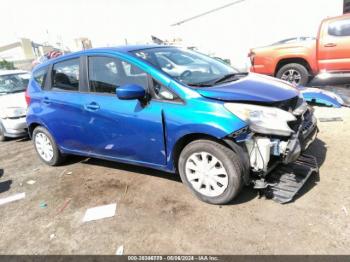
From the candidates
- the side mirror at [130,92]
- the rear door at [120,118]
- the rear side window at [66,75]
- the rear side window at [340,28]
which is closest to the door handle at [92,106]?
the rear door at [120,118]

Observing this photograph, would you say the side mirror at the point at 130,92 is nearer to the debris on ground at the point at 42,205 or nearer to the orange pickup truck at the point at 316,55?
the debris on ground at the point at 42,205

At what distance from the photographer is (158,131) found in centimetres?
341

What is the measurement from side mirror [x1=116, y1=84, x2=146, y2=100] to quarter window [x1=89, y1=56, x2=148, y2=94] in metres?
0.15

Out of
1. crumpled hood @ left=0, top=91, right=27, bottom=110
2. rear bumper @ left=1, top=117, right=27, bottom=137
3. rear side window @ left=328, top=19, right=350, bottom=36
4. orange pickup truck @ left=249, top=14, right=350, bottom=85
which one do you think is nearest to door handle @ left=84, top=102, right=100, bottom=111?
rear bumper @ left=1, top=117, right=27, bottom=137

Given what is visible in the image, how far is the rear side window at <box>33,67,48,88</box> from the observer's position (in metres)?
4.85

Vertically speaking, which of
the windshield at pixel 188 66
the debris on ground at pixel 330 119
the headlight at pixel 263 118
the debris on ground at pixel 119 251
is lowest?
the debris on ground at pixel 119 251

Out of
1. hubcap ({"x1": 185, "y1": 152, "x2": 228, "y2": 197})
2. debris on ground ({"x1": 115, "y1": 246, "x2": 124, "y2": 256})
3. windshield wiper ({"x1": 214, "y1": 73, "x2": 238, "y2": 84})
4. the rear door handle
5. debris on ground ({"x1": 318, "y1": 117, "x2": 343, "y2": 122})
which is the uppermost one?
windshield wiper ({"x1": 214, "y1": 73, "x2": 238, "y2": 84})

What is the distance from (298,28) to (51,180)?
12.2 metres

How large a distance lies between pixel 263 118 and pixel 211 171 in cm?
75

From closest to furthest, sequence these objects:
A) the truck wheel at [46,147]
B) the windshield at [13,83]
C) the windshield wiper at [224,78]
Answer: the windshield wiper at [224,78]
the truck wheel at [46,147]
the windshield at [13,83]

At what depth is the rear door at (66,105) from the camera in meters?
4.17

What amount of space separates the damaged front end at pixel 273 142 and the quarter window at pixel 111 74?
3.81 ft

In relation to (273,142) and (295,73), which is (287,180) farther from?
(295,73)

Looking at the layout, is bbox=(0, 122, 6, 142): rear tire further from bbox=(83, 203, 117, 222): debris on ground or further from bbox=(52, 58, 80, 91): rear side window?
bbox=(83, 203, 117, 222): debris on ground
